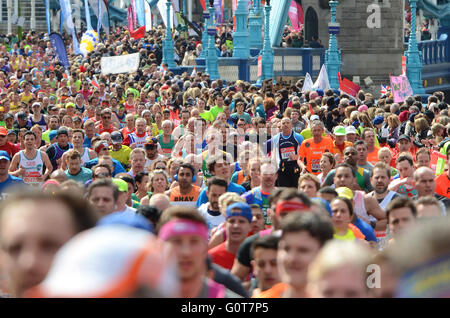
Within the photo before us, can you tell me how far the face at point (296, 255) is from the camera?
377 cm

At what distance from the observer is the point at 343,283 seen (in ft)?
8.14

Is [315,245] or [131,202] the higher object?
[315,245]

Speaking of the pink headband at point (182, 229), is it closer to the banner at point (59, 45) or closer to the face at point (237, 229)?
the face at point (237, 229)

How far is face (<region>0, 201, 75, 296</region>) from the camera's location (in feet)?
7.88

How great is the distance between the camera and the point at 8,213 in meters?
2.50

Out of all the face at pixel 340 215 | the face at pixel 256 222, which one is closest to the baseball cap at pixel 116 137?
the face at pixel 256 222

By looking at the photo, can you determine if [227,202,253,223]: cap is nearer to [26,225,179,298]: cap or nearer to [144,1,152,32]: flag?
[26,225,179,298]: cap

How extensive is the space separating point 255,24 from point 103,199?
28517mm

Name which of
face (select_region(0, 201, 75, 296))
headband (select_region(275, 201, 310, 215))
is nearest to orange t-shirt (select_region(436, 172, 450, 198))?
headband (select_region(275, 201, 310, 215))

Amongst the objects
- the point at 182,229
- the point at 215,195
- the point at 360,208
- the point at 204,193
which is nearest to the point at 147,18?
the point at 204,193

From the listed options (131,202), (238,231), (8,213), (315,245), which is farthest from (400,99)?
(8,213)

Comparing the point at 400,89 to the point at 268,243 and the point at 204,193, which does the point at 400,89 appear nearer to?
the point at 204,193

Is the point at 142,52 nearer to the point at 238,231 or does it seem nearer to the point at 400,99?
the point at 400,99

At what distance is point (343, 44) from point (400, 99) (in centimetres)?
2204
